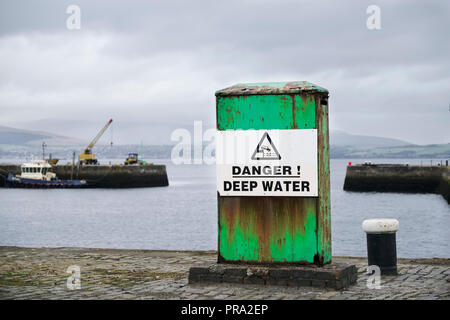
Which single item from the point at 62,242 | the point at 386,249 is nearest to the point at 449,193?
the point at 62,242

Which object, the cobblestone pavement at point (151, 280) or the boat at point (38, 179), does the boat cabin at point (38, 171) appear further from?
the cobblestone pavement at point (151, 280)

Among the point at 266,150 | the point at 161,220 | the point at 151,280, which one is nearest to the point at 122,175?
the point at 161,220

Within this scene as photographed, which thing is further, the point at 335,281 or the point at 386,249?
the point at 386,249

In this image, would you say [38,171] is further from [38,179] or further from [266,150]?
[266,150]

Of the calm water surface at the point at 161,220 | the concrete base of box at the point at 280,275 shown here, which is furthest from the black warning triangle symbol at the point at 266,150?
the calm water surface at the point at 161,220

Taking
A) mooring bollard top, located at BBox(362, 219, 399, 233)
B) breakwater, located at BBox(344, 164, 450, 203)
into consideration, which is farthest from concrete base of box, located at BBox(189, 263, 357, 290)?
breakwater, located at BBox(344, 164, 450, 203)

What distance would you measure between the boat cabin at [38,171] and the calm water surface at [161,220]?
32.7 feet

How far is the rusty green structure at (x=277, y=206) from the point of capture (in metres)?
8.57

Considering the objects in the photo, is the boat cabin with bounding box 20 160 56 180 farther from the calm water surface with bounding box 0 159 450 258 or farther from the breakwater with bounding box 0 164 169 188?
the calm water surface with bounding box 0 159 450 258

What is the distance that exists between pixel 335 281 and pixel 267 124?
2106 mm

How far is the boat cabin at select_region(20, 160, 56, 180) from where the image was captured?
9388 centimetres

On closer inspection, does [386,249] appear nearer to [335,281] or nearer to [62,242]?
[335,281]

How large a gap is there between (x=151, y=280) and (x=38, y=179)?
284ft
